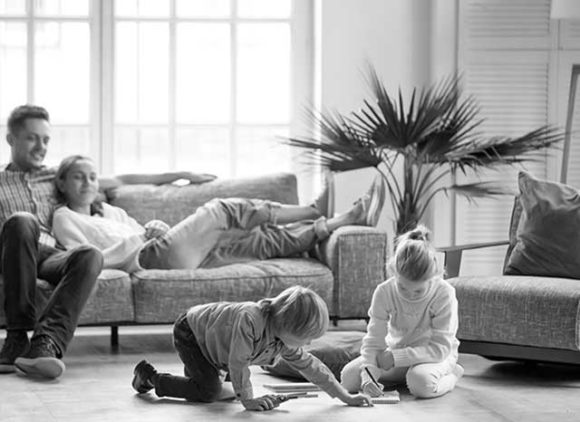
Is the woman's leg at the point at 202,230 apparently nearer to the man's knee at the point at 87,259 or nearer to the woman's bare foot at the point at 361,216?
the woman's bare foot at the point at 361,216

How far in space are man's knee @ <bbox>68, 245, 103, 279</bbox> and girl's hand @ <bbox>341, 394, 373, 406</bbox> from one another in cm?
134

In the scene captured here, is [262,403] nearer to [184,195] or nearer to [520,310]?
[520,310]

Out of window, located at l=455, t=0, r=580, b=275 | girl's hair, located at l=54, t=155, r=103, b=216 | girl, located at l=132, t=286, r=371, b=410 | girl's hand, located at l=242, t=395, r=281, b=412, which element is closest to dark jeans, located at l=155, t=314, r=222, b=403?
girl, located at l=132, t=286, r=371, b=410

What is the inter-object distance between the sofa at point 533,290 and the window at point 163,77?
5.98 feet

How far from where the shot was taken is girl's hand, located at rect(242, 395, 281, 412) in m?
3.62

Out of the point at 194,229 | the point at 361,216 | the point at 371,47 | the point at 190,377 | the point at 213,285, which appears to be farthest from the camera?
the point at 371,47

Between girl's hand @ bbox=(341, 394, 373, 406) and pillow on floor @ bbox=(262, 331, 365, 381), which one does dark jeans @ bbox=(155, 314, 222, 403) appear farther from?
pillow on floor @ bbox=(262, 331, 365, 381)

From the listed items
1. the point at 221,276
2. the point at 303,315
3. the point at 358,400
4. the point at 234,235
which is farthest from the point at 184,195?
the point at 303,315

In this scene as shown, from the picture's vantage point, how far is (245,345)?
355 cm

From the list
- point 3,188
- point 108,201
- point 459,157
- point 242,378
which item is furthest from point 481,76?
point 242,378

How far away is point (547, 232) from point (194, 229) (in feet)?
4.96

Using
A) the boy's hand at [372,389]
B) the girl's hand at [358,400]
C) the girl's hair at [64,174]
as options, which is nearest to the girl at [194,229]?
the girl's hair at [64,174]

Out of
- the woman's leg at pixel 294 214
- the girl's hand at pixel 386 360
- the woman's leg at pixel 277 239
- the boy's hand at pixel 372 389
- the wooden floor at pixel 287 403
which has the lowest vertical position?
the wooden floor at pixel 287 403

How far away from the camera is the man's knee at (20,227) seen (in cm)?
468
